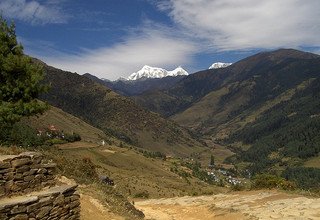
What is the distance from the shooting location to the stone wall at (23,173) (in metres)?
15.5

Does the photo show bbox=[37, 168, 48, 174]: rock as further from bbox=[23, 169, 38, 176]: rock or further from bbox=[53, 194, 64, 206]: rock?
bbox=[53, 194, 64, 206]: rock

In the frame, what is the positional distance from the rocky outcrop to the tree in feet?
61.0

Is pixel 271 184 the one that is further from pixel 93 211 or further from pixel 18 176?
pixel 18 176

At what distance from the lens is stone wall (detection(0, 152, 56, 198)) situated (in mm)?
15495

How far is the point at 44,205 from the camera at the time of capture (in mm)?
15609

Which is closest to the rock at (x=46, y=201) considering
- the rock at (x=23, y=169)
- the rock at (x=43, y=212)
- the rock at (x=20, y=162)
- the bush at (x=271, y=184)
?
the rock at (x=43, y=212)

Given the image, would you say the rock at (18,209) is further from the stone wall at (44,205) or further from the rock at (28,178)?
the rock at (28,178)

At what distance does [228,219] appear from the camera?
27.6 m

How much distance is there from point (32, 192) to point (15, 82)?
2104 centimetres

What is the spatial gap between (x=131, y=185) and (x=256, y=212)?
52192 mm

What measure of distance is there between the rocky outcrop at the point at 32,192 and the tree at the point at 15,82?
61.0ft

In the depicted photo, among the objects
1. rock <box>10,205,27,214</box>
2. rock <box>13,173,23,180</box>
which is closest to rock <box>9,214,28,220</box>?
rock <box>10,205,27,214</box>

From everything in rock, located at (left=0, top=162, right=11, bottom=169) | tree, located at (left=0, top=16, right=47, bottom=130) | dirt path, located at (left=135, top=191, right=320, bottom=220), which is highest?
tree, located at (left=0, top=16, right=47, bottom=130)

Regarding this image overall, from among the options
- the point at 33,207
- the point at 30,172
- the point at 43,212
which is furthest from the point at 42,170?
the point at 33,207
